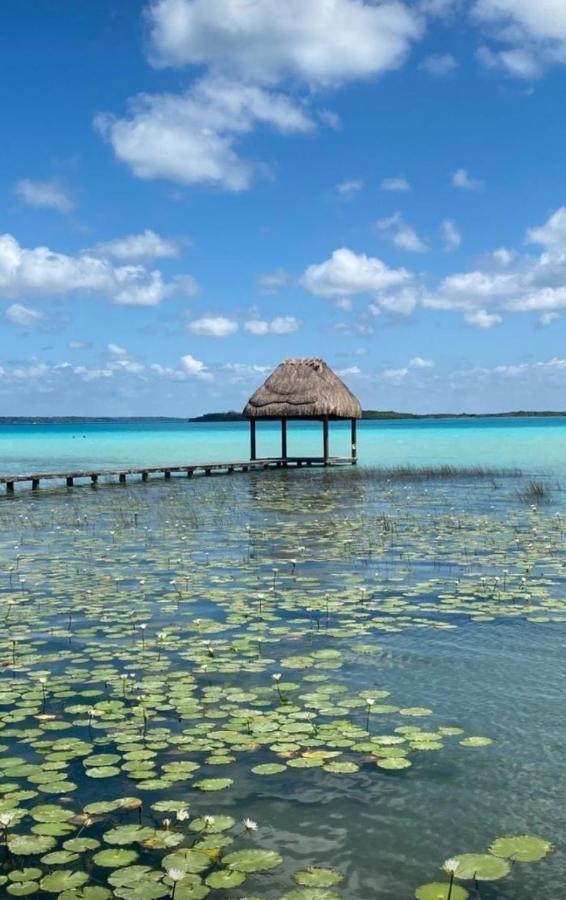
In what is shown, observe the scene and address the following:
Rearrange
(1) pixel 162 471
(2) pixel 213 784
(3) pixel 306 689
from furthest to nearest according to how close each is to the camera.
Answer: (1) pixel 162 471 < (3) pixel 306 689 < (2) pixel 213 784

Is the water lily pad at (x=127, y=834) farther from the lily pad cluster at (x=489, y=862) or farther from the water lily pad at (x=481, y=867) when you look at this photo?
the water lily pad at (x=481, y=867)

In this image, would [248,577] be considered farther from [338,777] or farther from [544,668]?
[338,777]

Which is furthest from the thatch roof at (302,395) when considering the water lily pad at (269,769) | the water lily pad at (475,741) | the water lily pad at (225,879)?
the water lily pad at (225,879)

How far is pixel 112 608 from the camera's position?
34.0 feet

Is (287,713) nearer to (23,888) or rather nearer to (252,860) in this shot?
(252,860)

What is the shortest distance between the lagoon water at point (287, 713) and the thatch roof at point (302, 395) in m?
24.3

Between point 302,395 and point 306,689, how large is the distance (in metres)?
32.6

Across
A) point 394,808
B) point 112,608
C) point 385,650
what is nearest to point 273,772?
point 394,808

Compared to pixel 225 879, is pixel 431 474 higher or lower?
higher

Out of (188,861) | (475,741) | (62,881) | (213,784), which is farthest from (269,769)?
(62,881)

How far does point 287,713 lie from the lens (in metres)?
6.63

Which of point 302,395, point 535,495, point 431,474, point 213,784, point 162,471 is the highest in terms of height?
point 302,395

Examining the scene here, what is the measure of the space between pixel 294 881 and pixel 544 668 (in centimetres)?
421

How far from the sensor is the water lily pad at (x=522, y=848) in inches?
180
